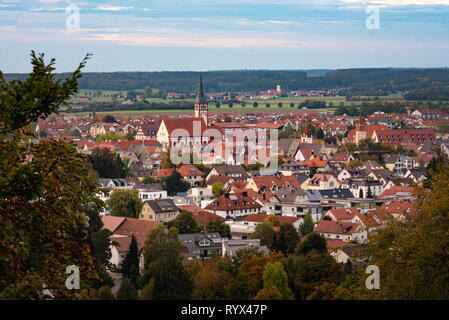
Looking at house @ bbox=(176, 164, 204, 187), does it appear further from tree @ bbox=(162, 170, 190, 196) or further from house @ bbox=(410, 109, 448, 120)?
house @ bbox=(410, 109, 448, 120)

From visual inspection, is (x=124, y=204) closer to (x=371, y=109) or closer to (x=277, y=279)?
(x=277, y=279)

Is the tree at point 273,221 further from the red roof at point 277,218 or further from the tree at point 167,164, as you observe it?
the tree at point 167,164

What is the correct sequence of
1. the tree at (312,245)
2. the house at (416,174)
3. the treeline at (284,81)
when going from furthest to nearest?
the treeline at (284,81) → the house at (416,174) → the tree at (312,245)

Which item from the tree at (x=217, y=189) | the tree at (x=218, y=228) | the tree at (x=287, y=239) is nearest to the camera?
the tree at (x=287, y=239)

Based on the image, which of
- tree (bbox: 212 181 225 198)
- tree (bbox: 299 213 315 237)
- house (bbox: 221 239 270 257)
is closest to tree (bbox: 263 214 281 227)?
tree (bbox: 299 213 315 237)

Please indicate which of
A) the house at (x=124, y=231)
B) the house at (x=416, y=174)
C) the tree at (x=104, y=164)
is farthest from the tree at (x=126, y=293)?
the house at (x=416, y=174)

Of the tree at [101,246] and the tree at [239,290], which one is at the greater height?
the tree at [239,290]

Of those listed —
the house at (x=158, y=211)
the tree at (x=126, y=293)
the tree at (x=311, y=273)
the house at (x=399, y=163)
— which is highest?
the tree at (x=126, y=293)

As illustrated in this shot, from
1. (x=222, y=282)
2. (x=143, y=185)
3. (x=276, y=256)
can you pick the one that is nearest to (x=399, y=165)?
(x=143, y=185)
